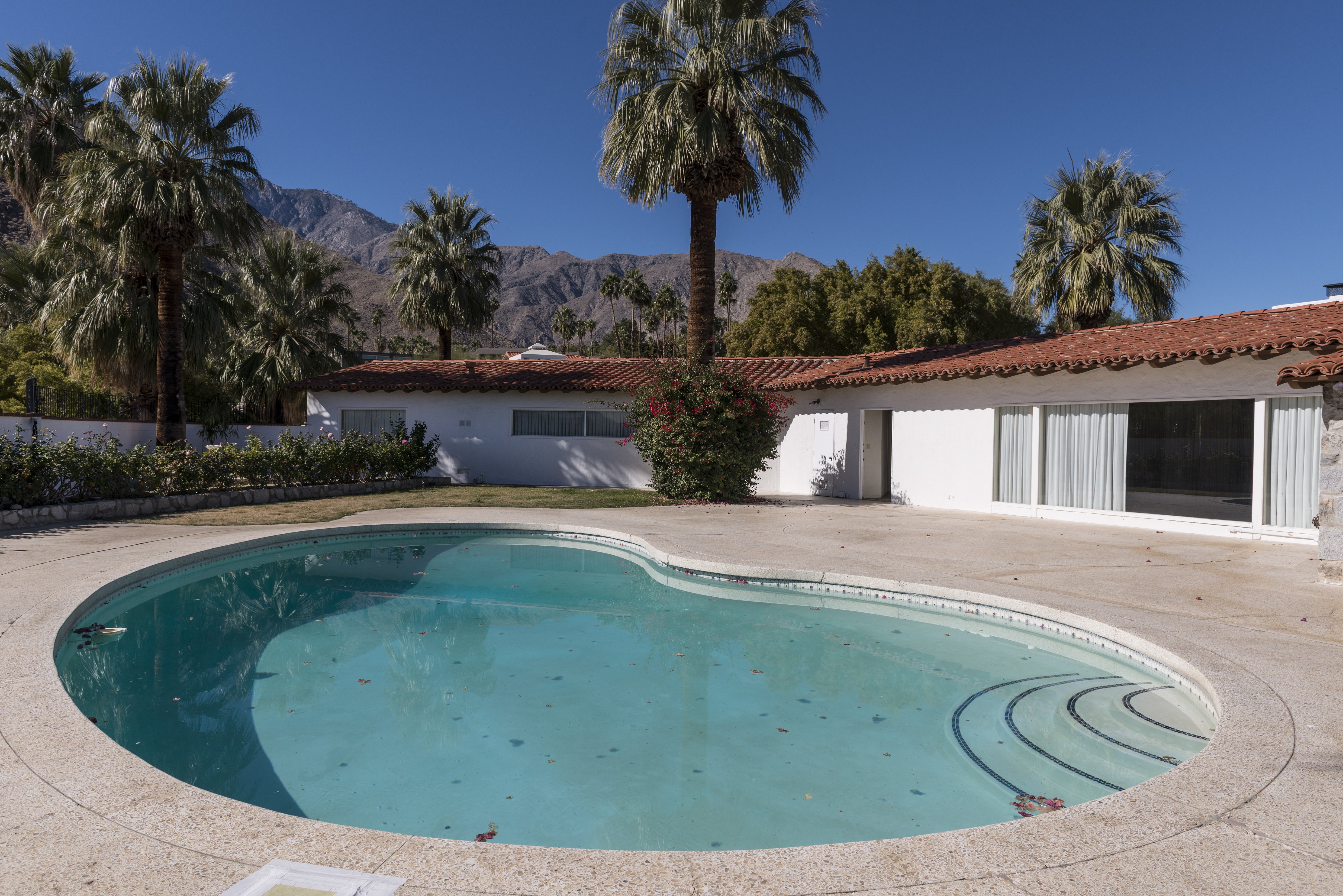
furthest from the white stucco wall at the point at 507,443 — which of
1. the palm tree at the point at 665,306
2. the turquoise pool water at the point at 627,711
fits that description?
the palm tree at the point at 665,306

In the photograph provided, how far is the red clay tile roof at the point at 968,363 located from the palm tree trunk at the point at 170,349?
5969 millimetres

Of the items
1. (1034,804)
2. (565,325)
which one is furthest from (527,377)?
(565,325)

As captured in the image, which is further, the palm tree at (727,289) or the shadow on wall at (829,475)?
the palm tree at (727,289)

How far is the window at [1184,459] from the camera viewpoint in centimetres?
1227

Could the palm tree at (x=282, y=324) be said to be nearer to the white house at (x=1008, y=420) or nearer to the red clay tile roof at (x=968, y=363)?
the red clay tile roof at (x=968, y=363)

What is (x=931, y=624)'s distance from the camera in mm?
7227

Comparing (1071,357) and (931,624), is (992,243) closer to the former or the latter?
(1071,357)

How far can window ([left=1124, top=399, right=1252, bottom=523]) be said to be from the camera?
12.3 metres

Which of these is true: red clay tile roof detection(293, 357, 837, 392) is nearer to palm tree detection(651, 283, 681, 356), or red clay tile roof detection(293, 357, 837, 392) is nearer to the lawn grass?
the lawn grass

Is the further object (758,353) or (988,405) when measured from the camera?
(758,353)

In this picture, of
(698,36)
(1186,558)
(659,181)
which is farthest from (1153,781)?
(698,36)

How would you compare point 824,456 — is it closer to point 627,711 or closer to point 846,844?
point 627,711

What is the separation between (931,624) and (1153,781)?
155 inches

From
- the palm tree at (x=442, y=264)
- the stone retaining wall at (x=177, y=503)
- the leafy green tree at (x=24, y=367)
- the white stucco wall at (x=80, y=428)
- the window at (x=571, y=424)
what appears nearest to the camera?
the stone retaining wall at (x=177, y=503)
